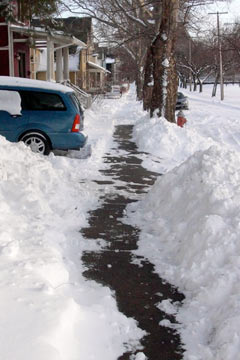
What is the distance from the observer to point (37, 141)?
1074 cm

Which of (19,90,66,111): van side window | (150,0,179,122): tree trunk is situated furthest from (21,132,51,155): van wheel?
Result: (150,0,179,122): tree trunk

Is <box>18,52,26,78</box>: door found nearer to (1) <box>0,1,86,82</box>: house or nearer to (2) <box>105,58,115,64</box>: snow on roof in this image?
(1) <box>0,1,86,82</box>: house

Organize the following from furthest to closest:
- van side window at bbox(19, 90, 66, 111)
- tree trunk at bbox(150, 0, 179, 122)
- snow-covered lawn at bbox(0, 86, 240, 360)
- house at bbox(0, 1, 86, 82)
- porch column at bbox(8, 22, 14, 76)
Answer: porch column at bbox(8, 22, 14, 76) → house at bbox(0, 1, 86, 82) → tree trunk at bbox(150, 0, 179, 122) → van side window at bbox(19, 90, 66, 111) → snow-covered lawn at bbox(0, 86, 240, 360)

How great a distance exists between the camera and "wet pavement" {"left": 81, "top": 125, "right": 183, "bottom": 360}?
3.67 meters

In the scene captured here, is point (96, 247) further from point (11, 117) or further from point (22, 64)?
point (22, 64)

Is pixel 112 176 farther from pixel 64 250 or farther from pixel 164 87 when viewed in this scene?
pixel 164 87

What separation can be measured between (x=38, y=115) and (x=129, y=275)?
6527 mm

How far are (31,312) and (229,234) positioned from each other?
2.22 m

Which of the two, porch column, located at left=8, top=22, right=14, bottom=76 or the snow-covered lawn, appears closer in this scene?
the snow-covered lawn

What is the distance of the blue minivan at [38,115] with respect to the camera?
10547 mm

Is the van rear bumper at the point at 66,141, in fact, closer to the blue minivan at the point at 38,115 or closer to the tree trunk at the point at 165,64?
the blue minivan at the point at 38,115

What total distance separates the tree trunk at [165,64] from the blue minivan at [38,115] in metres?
6.59

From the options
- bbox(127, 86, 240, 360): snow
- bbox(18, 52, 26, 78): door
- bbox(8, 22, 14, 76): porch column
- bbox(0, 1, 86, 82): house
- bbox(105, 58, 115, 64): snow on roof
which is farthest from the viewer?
bbox(105, 58, 115, 64): snow on roof

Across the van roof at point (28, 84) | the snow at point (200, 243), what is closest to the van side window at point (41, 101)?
the van roof at point (28, 84)
